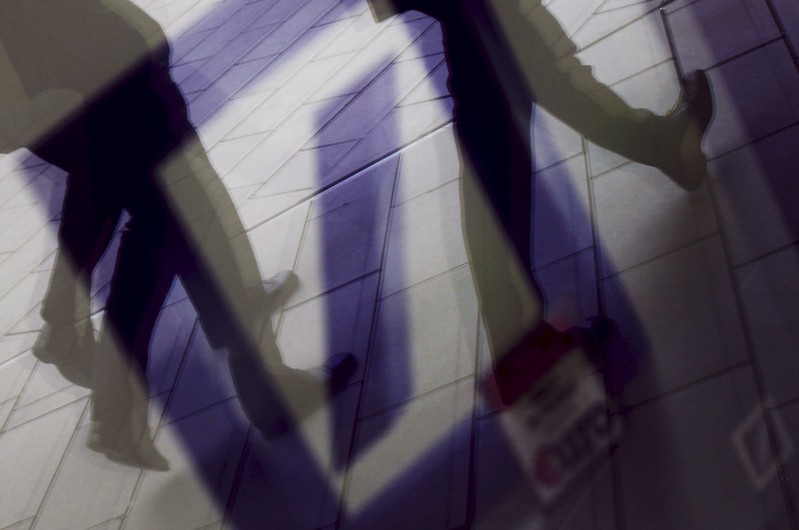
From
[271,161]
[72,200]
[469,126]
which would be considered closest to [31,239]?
[271,161]

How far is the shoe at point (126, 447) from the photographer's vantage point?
1.76 meters

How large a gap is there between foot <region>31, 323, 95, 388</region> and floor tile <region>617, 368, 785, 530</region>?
3.93ft

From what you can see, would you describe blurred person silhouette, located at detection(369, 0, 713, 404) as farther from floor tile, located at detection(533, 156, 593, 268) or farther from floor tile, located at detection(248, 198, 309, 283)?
floor tile, located at detection(248, 198, 309, 283)

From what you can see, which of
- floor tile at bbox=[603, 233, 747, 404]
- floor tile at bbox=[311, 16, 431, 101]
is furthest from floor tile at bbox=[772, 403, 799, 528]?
floor tile at bbox=[311, 16, 431, 101]

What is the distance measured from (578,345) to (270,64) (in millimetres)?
2802

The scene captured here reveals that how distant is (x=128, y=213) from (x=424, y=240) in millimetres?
765

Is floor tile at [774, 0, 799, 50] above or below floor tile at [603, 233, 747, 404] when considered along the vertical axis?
above

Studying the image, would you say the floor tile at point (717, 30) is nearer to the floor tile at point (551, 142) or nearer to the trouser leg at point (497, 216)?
the floor tile at point (551, 142)

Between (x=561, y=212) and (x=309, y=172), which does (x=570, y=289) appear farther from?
(x=309, y=172)

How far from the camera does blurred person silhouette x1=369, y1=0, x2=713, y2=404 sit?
1.44m

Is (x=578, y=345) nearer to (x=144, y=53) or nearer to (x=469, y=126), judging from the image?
(x=469, y=126)

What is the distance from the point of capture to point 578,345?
5.17 feet

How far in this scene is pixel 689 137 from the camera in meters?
1.73

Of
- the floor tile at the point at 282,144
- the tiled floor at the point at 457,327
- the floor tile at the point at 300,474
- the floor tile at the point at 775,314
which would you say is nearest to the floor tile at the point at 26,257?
Result: the tiled floor at the point at 457,327
